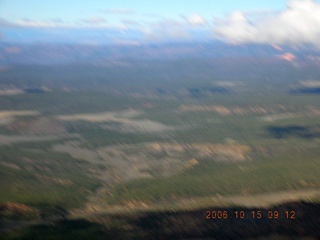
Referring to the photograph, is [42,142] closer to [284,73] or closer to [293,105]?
[293,105]

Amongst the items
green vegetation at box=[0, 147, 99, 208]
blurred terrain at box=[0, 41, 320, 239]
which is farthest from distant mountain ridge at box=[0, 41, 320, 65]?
green vegetation at box=[0, 147, 99, 208]

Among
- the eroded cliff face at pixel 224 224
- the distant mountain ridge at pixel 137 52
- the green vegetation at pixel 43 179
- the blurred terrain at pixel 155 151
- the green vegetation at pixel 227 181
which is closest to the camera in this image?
the eroded cliff face at pixel 224 224

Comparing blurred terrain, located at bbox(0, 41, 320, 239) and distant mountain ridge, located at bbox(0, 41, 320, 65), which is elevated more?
blurred terrain, located at bbox(0, 41, 320, 239)

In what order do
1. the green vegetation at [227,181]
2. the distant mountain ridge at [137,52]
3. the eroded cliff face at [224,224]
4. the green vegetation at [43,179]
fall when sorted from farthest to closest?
the distant mountain ridge at [137,52]
the green vegetation at [227,181]
the green vegetation at [43,179]
the eroded cliff face at [224,224]

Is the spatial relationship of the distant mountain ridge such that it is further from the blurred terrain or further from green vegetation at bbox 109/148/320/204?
green vegetation at bbox 109/148/320/204

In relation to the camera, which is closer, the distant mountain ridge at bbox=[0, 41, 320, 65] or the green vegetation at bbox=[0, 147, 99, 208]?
the green vegetation at bbox=[0, 147, 99, 208]

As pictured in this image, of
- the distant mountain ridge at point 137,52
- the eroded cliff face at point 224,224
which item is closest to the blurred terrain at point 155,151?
the eroded cliff face at point 224,224

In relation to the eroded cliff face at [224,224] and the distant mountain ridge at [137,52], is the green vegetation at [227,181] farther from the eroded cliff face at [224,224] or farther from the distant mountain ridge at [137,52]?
the distant mountain ridge at [137,52]

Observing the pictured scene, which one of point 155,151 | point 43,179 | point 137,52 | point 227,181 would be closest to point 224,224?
point 227,181
